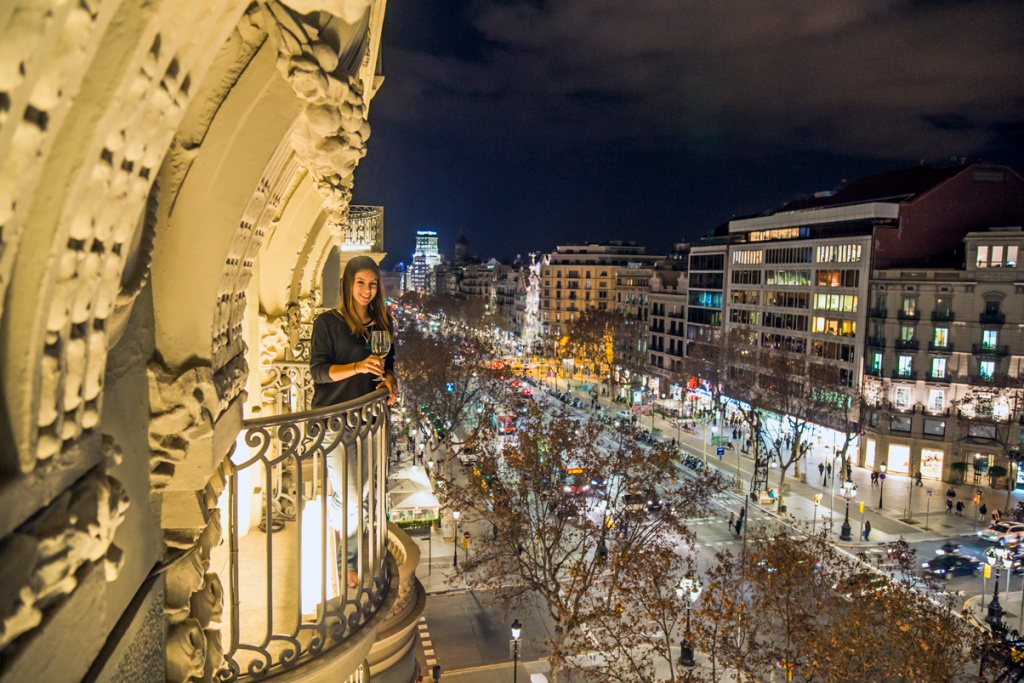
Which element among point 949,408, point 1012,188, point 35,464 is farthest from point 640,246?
point 35,464

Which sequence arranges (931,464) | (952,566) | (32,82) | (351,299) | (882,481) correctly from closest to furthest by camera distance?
(32,82), (351,299), (952,566), (882,481), (931,464)

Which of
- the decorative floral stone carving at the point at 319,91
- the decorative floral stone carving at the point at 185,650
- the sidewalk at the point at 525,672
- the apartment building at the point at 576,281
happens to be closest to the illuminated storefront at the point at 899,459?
the sidewalk at the point at 525,672

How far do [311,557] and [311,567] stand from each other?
0.07m

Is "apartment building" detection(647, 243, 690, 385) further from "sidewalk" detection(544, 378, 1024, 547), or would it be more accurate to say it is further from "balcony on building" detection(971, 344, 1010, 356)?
"balcony on building" detection(971, 344, 1010, 356)

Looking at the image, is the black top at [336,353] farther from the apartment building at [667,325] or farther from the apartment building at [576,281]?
the apartment building at [576,281]

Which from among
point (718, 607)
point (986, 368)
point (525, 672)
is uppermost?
point (986, 368)

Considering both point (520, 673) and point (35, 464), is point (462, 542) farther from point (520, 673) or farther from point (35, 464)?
point (35, 464)

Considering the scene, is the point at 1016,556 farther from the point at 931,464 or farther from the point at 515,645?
the point at 515,645

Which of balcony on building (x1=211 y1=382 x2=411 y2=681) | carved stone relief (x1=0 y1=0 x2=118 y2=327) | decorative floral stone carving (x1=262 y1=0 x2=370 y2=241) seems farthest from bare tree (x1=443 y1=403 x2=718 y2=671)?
carved stone relief (x1=0 y1=0 x2=118 y2=327)

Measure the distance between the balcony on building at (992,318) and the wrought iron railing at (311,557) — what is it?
50212mm

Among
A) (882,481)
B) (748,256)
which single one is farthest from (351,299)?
(748,256)

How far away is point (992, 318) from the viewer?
4444 centimetres

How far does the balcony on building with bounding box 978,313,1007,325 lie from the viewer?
43969 mm

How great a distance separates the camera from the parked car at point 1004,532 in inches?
1218
